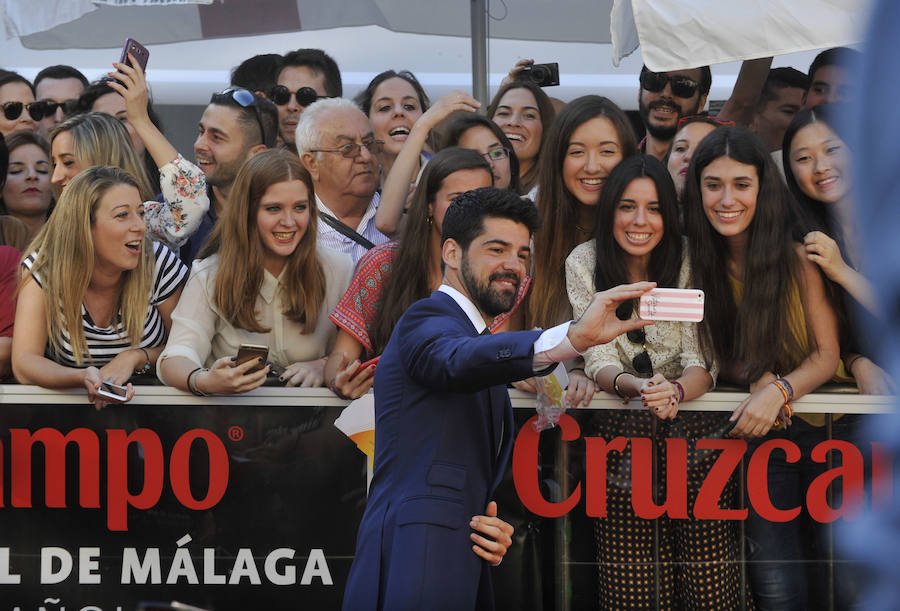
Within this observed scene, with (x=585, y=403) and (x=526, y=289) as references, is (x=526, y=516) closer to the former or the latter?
(x=585, y=403)

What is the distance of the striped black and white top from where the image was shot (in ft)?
15.2

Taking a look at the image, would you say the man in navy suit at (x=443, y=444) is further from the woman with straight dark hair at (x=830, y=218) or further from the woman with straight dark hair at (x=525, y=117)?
the woman with straight dark hair at (x=525, y=117)

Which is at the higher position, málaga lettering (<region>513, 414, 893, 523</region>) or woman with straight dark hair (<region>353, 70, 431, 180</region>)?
woman with straight dark hair (<region>353, 70, 431, 180</region>)

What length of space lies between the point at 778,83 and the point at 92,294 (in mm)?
3331

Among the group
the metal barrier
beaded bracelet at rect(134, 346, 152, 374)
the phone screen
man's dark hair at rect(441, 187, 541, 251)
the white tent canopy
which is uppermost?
the white tent canopy

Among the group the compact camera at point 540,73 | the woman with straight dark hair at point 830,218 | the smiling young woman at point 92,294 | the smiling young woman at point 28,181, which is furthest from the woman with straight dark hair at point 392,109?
the woman with straight dark hair at point 830,218

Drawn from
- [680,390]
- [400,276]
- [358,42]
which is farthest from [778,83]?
[400,276]

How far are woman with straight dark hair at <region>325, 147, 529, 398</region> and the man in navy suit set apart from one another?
3.78ft

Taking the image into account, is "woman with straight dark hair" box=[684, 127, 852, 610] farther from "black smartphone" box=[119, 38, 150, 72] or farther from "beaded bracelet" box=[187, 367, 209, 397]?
"black smartphone" box=[119, 38, 150, 72]

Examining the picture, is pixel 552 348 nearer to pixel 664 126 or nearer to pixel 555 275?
pixel 555 275

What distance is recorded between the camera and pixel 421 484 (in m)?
3.21

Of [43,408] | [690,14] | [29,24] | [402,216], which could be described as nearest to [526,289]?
[402,216]

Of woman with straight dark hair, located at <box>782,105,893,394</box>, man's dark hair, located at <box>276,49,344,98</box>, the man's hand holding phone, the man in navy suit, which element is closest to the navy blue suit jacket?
the man in navy suit

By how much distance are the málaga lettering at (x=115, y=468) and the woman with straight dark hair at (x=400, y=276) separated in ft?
1.95
